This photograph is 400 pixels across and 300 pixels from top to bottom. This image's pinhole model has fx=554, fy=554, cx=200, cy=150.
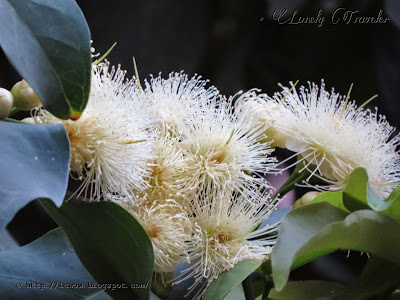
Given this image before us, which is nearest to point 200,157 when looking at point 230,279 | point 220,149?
point 220,149

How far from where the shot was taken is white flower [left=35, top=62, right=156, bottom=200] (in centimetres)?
53

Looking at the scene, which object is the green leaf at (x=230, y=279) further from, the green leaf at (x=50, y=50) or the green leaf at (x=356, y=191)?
the green leaf at (x=50, y=50)

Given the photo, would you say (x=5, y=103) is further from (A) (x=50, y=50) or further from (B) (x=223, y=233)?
(B) (x=223, y=233)

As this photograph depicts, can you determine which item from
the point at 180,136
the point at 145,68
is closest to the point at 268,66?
the point at 145,68

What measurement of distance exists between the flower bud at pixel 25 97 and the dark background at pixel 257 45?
2.36 ft

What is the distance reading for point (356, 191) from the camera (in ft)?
1.71

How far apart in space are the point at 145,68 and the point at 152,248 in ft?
2.72

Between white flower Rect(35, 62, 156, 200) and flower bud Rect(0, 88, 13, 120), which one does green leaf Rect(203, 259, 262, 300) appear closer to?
white flower Rect(35, 62, 156, 200)

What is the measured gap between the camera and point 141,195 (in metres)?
0.57

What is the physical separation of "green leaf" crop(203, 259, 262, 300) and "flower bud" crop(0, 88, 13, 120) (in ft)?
0.84

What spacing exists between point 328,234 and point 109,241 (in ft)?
0.64

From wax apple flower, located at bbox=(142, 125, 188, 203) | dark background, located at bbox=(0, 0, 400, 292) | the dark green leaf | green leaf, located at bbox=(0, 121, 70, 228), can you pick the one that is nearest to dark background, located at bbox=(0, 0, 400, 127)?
dark background, located at bbox=(0, 0, 400, 292)

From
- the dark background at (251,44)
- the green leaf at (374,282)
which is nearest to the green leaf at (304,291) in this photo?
the green leaf at (374,282)

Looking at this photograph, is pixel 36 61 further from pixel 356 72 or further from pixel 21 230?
pixel 356 72
